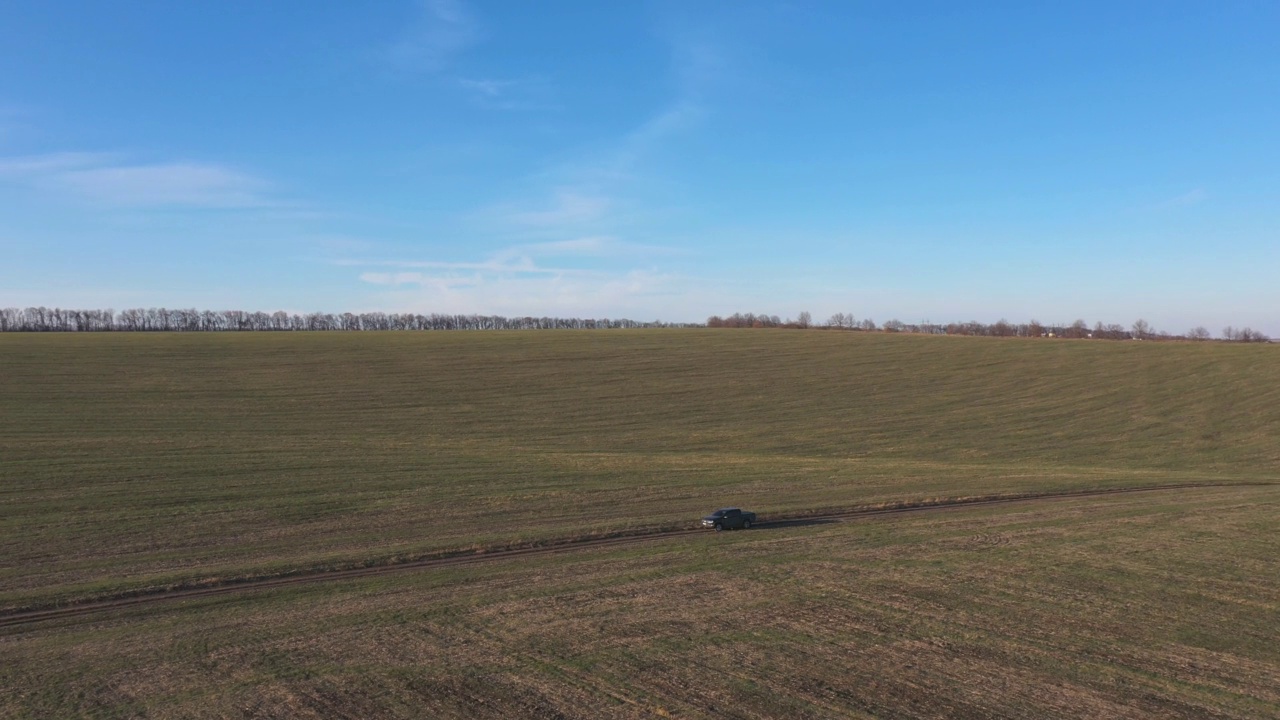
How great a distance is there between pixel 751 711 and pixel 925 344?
86.7 m

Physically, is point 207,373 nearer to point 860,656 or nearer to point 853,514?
point 853,514

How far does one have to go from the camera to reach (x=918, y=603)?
19859 millimetres

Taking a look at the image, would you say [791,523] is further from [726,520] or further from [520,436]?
[520,436]

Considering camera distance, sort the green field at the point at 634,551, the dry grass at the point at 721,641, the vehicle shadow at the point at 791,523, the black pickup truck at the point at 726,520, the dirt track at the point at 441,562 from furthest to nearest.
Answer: the vehicle shadow at the point at 791,523 → the black pickup truck at the point at 726,520 → the dirt track at the point at 441,562 → the green field at the point at 634,551 → the dry grass at the point at 721,641

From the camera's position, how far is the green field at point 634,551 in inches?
583

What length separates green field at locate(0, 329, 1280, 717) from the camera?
48.6 ft

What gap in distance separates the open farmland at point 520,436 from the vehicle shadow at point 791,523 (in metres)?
1.10

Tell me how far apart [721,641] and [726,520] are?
11.5 m

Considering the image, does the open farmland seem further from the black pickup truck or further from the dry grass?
the dry grass

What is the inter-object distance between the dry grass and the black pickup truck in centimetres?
309

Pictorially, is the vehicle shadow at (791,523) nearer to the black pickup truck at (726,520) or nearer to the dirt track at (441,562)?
the dirt track at (441,562)

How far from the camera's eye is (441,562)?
24.0 m

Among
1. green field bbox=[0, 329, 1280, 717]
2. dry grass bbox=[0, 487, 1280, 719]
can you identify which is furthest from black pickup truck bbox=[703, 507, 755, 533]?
dry grass bbox=[0, 487, 1280, 719]

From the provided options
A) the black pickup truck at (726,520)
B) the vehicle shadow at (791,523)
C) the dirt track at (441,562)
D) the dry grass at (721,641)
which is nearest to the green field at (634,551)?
the dry grass at (721,641)
